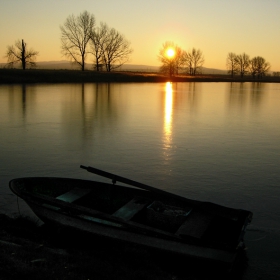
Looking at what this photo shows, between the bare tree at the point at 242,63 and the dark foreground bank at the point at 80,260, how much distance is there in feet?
432

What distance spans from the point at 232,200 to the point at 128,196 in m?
2.15

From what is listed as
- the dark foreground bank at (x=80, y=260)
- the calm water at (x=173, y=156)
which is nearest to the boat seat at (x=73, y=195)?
the dark foreground bank at (x=80, y=260)

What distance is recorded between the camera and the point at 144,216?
5695 mm

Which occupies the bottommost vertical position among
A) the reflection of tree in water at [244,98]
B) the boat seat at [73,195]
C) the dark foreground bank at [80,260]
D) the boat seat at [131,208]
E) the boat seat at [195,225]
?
the dark foreground bank at [80,260]

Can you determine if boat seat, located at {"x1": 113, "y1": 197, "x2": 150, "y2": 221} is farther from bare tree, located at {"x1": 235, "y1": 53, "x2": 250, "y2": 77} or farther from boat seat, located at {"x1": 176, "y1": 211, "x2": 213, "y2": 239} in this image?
bare tree, located at {"x1": 235, "y1": 53, "x2": 250, "y2": 77}

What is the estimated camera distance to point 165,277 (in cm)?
452

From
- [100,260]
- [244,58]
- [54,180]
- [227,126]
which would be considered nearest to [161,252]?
[100,260]

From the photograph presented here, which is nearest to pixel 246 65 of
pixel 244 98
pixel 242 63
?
pixel 242 63

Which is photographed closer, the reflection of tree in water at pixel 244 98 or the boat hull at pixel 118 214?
the boat hull at pixel 118 214

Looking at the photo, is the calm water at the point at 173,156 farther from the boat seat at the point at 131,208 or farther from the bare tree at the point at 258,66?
the bare tree at the point at 258,66

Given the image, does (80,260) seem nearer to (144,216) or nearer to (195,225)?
(144,216)

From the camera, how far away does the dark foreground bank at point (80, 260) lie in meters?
4.07

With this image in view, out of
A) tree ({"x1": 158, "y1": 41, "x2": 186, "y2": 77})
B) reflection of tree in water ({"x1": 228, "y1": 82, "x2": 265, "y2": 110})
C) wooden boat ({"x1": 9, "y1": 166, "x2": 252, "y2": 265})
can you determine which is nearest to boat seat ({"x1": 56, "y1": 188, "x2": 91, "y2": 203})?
wooden boat ({"x1": 9, "y1": 166, "x2": 252, "y2": 265})

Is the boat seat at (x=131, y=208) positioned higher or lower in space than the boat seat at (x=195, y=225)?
higher
